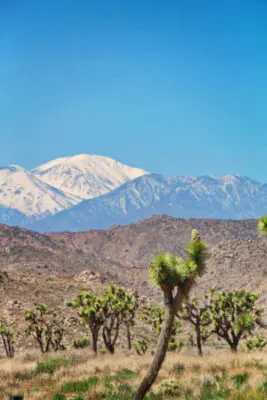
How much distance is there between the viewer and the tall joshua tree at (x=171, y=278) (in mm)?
11703

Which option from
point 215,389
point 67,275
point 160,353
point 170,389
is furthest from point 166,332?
point 67,275

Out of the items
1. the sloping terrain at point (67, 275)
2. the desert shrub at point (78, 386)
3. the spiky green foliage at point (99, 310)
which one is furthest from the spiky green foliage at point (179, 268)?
the sloping terrain at point (67, 275)

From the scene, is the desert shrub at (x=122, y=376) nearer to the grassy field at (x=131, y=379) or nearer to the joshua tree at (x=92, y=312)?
the grassy field at (x=131, y=379)

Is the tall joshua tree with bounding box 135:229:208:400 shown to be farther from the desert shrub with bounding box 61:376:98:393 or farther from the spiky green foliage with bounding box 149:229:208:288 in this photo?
the desert shrub with bounding box 61:376:98:393

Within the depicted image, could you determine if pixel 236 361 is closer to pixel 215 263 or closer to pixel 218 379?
pixel 218 379

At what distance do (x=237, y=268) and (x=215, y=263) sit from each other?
7506 millimetres

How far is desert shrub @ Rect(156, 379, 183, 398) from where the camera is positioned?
13388 millimetres

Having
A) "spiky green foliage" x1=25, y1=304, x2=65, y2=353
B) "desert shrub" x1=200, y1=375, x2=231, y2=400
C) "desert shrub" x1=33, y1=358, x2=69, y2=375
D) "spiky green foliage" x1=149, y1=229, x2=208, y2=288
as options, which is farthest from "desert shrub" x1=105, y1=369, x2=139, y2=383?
"spiky green foliage" x1=25, y1=304, x2=65, y2=353

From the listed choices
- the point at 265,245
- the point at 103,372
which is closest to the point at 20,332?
the point at 103,372

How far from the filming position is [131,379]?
1667 centimetres

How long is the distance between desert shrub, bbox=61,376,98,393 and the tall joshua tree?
11.6 ft

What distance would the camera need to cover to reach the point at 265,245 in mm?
99625

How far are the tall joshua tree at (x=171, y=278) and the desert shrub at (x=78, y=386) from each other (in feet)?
11.6

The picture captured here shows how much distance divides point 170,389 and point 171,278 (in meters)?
3.82
